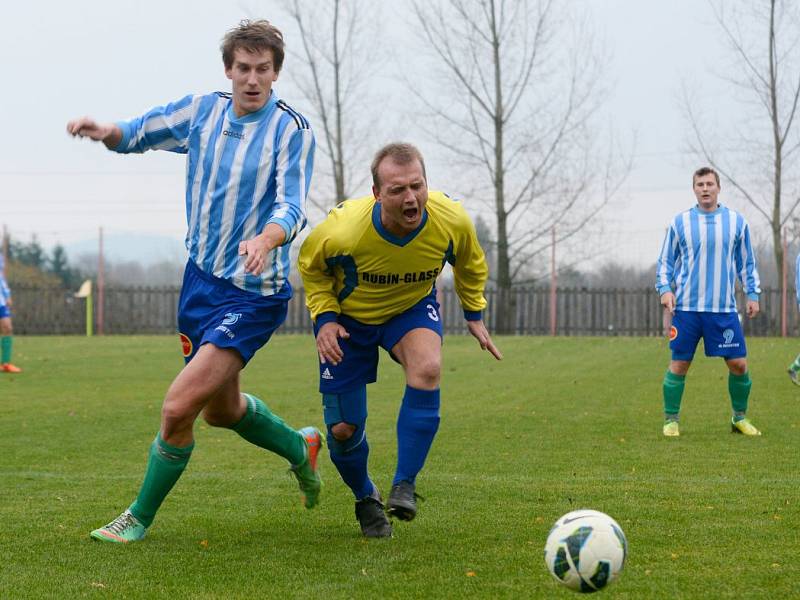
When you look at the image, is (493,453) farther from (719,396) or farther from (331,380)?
(719,396)

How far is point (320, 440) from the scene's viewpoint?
6.56 metres

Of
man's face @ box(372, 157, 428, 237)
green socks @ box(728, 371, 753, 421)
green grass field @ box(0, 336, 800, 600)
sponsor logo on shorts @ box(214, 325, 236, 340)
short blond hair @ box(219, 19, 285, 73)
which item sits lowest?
green grass field @ box(0, 336, 800, 600)

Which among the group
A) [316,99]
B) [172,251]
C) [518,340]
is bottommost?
[518,340]

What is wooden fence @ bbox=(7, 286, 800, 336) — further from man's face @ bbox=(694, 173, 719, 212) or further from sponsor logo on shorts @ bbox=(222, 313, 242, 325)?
sponsor logo on shorts @ bbox=(222, 313, 242, 325)

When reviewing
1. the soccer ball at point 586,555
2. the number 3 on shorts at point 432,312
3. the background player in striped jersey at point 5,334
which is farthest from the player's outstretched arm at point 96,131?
the background player in striped jersey at point 5,334

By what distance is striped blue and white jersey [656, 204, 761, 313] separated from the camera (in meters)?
9.91

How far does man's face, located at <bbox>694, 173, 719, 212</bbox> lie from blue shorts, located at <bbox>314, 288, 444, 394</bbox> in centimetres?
480

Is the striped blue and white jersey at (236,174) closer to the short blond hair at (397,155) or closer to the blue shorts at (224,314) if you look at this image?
the blue shorts at (224,314)

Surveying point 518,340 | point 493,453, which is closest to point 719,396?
point 493,453

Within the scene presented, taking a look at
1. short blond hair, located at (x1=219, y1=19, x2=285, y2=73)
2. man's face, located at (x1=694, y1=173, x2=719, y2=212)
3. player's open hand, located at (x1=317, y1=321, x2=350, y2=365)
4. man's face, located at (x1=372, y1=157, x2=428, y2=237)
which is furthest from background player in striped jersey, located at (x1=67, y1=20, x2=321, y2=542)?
man's face, located at (x1=694, y1=173, x2=719, y2=212)

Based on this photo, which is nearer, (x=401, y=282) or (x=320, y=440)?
(x=401, y=282)

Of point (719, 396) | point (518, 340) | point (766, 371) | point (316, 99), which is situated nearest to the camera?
point (719, 396)

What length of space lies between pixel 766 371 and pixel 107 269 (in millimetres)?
29069

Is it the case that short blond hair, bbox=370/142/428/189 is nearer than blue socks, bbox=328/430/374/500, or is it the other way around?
short blond hair, bbox=370/142/428/189
